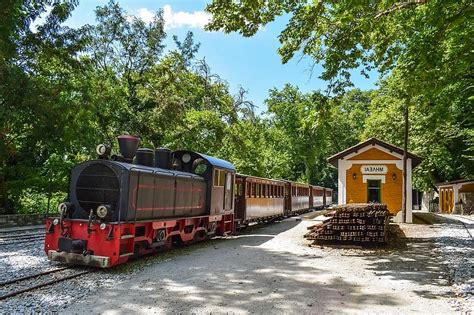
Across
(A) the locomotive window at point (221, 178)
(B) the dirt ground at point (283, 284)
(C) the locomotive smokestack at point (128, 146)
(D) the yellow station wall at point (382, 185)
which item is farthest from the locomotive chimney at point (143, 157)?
(D) the yellow station wall at point (382, 185)

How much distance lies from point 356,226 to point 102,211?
847 centimetres

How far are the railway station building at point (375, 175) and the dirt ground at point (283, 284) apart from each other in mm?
10011

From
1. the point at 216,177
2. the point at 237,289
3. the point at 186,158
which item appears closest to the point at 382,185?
the point at 216,177

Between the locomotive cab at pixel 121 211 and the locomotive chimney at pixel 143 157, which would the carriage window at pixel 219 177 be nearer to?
the locomotive cab at pixel 121 211

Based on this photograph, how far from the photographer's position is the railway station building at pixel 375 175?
22250mm

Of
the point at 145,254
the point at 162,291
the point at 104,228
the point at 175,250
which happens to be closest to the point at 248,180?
the point at 175,250

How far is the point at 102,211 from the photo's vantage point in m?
8.97

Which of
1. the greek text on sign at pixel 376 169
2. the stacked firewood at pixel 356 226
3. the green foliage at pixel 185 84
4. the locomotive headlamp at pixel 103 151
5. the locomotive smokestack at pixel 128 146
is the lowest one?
the stacked firewood at pixel 356 226

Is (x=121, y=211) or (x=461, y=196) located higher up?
(x=461, y=196)

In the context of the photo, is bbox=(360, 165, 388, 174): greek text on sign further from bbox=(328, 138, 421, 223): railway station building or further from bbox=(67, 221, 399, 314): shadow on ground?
bbox=(67, 221, 399, 314): shadow on ground

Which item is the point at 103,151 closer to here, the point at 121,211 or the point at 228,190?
the point at 121,211

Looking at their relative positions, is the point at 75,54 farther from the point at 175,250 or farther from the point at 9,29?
the point at 175,250

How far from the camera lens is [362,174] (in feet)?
74.5

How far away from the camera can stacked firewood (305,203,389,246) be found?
13281mm
